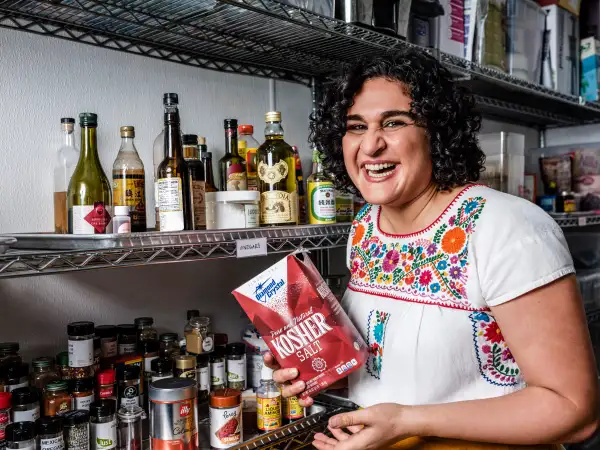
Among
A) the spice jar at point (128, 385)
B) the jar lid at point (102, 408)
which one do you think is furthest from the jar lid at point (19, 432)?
the spice jar at point (128, 385)

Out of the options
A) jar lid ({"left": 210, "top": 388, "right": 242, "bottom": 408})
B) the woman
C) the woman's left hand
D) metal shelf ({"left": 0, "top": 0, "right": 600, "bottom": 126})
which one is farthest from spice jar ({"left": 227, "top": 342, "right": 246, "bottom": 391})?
metal shelf ({"left": 0, "top": 0, "right": 600, "bottom": 126})

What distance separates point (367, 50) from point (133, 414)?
1.10 metres

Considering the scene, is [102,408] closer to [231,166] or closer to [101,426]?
[101,426]

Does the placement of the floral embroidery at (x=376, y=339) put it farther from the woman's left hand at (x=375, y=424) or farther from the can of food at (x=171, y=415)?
the can of food at (x=171, y=415)

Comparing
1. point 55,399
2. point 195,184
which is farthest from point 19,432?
point 195,184

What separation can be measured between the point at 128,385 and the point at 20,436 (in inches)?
10.1

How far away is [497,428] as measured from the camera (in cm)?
94

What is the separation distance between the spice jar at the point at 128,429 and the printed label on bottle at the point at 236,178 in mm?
566

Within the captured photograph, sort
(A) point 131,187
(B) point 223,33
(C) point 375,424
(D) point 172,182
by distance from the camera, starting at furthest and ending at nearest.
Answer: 1. (B) point 223,33
2. (A) point 131,187
3. (D) point 172,182
4. (C) point 375,424

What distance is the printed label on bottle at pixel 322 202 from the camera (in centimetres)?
147

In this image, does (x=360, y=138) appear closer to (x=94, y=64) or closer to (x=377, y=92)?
(x=377, y=92)

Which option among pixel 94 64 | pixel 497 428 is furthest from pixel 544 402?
pixel 94 64

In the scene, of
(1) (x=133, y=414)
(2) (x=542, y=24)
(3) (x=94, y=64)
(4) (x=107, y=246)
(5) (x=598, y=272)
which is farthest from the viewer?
(5) (x=598, y=272)

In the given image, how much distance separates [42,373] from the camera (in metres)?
1.19
